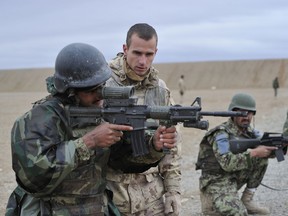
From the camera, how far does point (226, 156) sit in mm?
6770

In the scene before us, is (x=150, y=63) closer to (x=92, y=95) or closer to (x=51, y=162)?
(x=92, y=95)

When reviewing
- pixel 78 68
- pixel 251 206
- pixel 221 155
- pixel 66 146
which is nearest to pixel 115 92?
pixel 78 68

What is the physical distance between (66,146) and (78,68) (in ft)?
1.75

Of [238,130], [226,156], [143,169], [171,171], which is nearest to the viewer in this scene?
[143,169]

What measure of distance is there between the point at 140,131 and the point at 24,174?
0.81 meters

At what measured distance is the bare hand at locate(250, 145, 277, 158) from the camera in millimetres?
6602

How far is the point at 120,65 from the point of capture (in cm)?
460

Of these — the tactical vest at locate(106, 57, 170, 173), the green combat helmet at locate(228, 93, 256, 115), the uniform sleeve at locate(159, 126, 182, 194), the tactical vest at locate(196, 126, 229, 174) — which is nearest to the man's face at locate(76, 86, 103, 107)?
the tactical vest at locate(106, 57, 170, 173)

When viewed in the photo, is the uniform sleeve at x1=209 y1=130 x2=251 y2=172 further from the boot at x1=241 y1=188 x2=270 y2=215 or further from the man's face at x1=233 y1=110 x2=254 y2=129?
the boot at x1=241 y1=188 x2=270 y2=215

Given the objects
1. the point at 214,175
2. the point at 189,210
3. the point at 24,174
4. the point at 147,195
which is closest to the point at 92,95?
the point at 24,174

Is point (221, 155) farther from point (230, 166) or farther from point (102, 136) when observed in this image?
point (102, 136)

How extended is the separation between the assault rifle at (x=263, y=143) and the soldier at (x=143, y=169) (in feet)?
6.61

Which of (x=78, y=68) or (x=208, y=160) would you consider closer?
(x=78, y=68)

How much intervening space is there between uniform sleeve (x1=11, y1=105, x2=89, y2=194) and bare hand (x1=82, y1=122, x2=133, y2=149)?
0.05 metres
